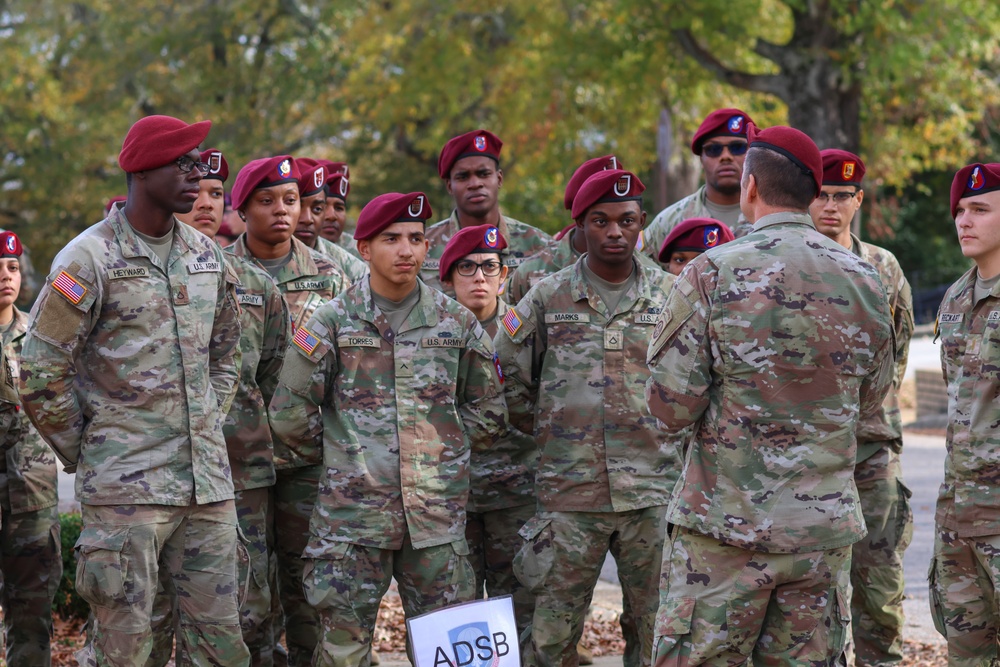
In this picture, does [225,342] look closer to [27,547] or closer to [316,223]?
[27,547]

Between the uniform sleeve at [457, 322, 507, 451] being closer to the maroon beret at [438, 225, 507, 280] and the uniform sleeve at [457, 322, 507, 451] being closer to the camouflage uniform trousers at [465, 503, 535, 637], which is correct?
the maroon beret at [438, 225, 507, 280]

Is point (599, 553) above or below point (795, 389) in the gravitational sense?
below

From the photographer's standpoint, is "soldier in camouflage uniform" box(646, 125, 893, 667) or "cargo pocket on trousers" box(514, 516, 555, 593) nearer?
"soldier in camouflage uniform" box(646, 125, 893, 667)

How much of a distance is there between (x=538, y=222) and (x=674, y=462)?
909 inches

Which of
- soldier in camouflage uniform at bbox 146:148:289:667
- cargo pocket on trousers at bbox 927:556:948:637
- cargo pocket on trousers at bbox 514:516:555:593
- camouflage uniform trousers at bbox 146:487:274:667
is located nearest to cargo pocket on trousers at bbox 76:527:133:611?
camouflage uniform trousers at bbox 146:487:274:667

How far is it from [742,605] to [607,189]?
2291mm

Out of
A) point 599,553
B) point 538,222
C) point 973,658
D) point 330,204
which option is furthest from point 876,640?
point 538,222

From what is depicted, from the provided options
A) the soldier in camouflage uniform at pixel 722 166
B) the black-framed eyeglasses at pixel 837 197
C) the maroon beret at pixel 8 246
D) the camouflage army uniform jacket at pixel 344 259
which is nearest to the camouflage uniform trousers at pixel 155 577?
the maroon beret at pixel 8 246

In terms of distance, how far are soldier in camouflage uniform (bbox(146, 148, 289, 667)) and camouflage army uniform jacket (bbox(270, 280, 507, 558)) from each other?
61 centimetres

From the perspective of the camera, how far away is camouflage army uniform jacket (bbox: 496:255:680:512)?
591 cm

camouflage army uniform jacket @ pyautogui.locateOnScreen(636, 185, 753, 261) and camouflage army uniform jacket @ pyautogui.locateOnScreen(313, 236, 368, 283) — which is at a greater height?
camouflage army uniform jacket @ pyautogui.locateOnScreen(636, 185, 753, 261)

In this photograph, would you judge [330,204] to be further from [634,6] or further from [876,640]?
[634,6]

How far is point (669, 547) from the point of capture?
182 inches

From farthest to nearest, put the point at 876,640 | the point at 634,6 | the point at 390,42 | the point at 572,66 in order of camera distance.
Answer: the point at 390,42, the point at 572,66, the point at 634,6, the point at 876,640
